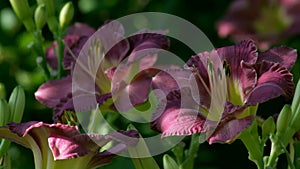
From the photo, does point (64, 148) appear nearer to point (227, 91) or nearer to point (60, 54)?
point (227, 91)

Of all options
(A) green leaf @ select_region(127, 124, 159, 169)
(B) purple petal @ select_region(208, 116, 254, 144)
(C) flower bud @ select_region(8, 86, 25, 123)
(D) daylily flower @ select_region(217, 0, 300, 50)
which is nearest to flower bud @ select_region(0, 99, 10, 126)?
(C) flower bud @ select_region(8, 86, 25, 123)

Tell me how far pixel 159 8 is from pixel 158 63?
83cm

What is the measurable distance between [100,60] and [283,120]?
0.49 m

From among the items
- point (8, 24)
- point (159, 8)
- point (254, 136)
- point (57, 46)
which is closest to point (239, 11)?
point (159, 8)

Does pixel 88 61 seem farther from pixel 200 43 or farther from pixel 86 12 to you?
pixel 86 12

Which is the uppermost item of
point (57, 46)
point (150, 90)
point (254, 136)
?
point (57, 46)

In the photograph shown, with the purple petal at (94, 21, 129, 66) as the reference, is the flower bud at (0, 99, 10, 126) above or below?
below

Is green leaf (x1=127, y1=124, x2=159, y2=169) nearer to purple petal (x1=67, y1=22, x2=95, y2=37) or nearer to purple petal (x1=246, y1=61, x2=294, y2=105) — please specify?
purple petal (x1=246, y1=61, x2=294, y2=105)

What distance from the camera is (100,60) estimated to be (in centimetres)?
187

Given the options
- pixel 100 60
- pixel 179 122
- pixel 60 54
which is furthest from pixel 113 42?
pixel 179 122

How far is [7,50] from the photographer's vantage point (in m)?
2.60

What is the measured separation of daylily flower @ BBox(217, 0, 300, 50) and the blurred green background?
0.13 feet

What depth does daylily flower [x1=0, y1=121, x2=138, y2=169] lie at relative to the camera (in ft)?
4.79

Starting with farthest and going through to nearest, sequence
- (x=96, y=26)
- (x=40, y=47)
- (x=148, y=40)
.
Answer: (x=96, y=26), (x=40, y=47), (x=148, y=40)
